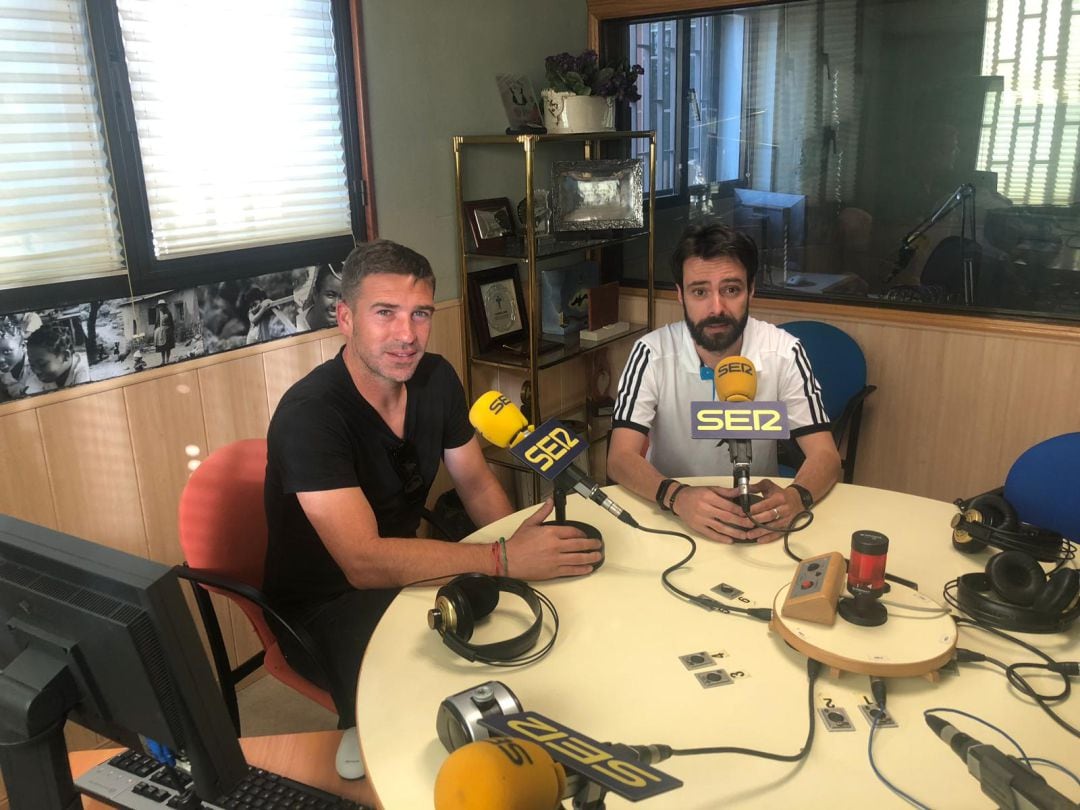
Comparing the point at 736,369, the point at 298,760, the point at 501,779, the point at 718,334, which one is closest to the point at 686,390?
the point at 718,334

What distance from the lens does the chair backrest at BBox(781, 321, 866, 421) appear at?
122 inches

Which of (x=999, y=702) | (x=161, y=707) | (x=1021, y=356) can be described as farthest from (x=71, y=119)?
(x=1021, y=356)

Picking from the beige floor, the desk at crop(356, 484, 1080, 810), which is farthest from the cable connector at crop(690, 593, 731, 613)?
the beige floor

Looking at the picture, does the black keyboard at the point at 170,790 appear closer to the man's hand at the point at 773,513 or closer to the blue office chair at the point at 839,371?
the man's hand at the point at 773,513

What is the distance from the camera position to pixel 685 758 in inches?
42.1

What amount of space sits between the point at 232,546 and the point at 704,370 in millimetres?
1281

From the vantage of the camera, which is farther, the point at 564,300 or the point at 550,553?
the point at 564,300

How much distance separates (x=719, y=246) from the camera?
2252 millimetres

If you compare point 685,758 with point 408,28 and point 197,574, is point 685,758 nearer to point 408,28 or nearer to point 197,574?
point 197,574

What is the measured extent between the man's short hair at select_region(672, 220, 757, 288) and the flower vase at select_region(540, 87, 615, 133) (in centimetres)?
117

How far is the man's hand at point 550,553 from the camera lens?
1523 mm

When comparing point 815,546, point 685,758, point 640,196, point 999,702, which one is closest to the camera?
point 685,758

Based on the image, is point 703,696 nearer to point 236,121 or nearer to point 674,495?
point 674,495

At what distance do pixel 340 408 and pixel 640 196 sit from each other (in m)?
2.01
